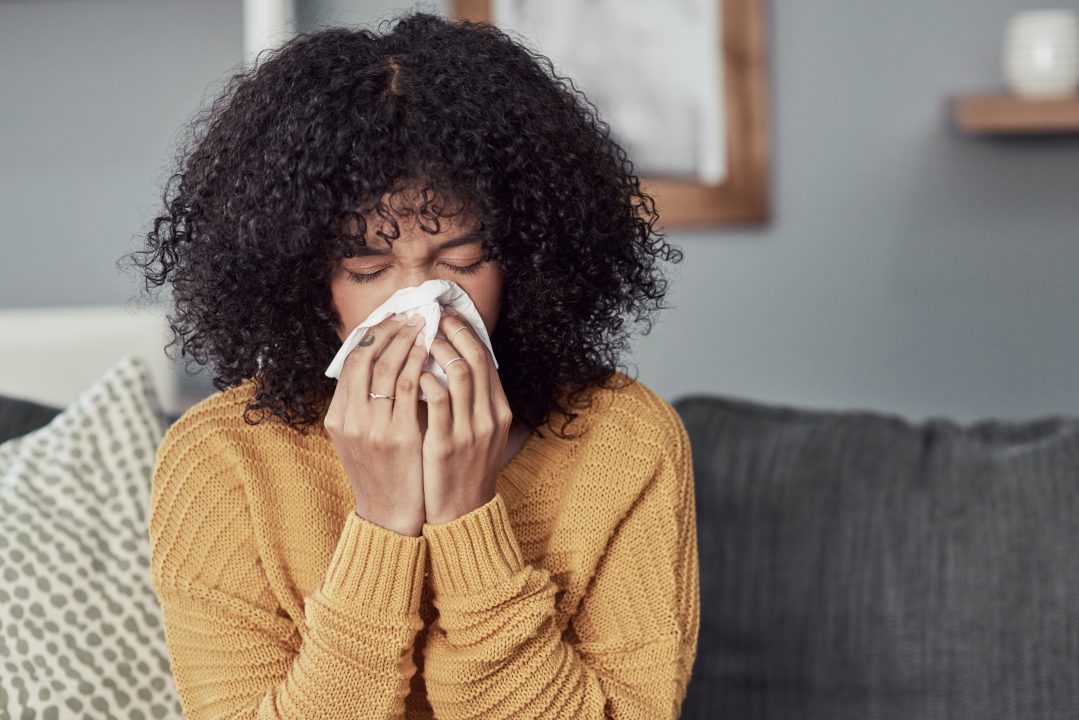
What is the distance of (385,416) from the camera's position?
96 centimetres

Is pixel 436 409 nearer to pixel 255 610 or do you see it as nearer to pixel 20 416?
pixel 255 610

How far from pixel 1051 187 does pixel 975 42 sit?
0.31 metres

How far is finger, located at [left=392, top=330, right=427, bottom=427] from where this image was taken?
3.12 ft

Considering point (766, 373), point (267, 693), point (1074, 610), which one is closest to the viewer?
point (267, 693)

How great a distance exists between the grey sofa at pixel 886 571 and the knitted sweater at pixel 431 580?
0.35 meters

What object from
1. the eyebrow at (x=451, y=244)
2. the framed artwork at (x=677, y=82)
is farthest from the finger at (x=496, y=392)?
the framed artwork at (x=677, y=82)

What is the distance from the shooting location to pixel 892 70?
225cm

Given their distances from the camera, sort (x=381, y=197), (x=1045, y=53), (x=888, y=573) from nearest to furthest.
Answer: (x=381, y=197) < (x=888, y=573) < (x=1045, y=53)

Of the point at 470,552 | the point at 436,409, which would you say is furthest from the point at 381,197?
the point at 470,552

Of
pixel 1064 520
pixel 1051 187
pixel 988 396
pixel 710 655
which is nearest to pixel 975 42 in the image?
pixel 1051 187

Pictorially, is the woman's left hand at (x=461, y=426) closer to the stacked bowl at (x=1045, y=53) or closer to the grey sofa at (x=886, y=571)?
the grey sofa at (x=886, y=571)

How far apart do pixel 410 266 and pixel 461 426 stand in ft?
0.46

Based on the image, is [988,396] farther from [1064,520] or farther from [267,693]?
[267,693]

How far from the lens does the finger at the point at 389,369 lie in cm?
94
